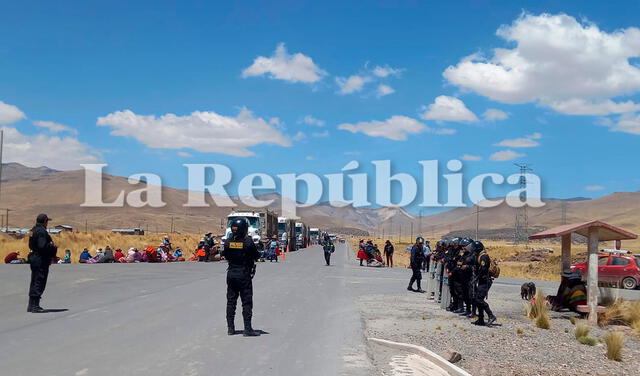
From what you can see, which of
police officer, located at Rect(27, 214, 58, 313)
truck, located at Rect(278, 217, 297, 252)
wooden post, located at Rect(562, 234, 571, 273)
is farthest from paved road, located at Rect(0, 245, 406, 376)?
truck, located at Rect(278, 217, 297, 252)

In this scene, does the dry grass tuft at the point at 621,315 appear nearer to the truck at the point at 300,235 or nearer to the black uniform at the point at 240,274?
the black uniform at the point at 240,274

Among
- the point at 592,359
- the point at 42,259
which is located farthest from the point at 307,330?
the point at 42,259

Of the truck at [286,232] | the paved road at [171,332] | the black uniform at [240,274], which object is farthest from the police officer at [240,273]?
the truck at [286,232]

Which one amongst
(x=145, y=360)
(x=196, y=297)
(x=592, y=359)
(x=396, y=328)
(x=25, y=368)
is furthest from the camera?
(x=196, y=297)

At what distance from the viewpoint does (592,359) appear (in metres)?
10.4

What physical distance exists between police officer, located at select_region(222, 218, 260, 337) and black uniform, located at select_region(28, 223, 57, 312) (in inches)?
182

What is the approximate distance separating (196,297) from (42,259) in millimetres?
4711

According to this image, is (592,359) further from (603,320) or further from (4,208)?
(4,208)

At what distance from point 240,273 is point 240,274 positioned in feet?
0.06

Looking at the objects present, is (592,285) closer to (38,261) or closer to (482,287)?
(482,287)

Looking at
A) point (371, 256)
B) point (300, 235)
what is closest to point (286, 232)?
point (300, 235)

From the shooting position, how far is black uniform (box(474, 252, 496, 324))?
1336 centimetres

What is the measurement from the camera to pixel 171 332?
10844mm

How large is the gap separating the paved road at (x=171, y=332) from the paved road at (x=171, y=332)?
0.01m
